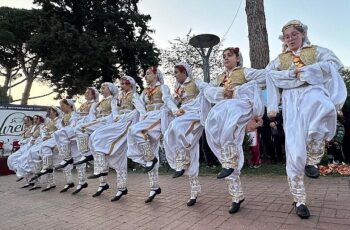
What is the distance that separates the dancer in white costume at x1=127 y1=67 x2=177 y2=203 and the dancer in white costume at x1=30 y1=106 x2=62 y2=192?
10.6 ft

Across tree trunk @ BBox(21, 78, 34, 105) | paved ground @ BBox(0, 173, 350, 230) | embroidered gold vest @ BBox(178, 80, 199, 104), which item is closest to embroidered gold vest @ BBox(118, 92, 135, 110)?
embroidered gold vest @ BBox(178, 80, 199, 104)

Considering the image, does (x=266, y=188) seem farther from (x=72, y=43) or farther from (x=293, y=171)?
(x=72, y=43)

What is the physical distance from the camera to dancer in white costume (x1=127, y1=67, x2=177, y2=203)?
525 centimetres

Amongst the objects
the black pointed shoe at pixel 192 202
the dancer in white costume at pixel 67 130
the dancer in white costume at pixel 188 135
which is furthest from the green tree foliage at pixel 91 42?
the black pointed shoe at pixel 192 202

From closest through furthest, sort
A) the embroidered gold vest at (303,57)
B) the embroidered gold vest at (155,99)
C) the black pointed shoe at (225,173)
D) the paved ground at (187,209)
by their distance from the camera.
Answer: the paved ground at (187,209) < the embroidered gold vest at (303,57) < the black pointed shoe at (225,173) < the embroidered gold vest at (155,99)

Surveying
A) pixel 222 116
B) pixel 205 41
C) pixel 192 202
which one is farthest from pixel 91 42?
pixel 222 116

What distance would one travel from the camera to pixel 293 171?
11.7 feet

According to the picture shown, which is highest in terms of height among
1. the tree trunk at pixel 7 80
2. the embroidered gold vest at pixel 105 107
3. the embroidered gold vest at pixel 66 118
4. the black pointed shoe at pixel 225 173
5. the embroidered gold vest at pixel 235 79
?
the tree trunk at pixel 7 80

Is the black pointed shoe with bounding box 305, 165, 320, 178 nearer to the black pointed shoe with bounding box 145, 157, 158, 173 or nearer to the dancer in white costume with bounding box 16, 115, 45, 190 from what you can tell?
the black pointed shoe with bounding box 145, 157, 158, 173

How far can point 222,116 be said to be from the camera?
407cm

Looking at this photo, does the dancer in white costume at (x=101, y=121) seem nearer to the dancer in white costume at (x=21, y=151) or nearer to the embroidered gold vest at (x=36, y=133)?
the embroidered gold vest at (x=36, y=133)

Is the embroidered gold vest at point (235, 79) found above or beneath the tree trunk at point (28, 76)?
beneath

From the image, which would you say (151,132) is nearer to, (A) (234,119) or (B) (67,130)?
(A) (234,119)

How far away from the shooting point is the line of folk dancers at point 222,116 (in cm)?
354
